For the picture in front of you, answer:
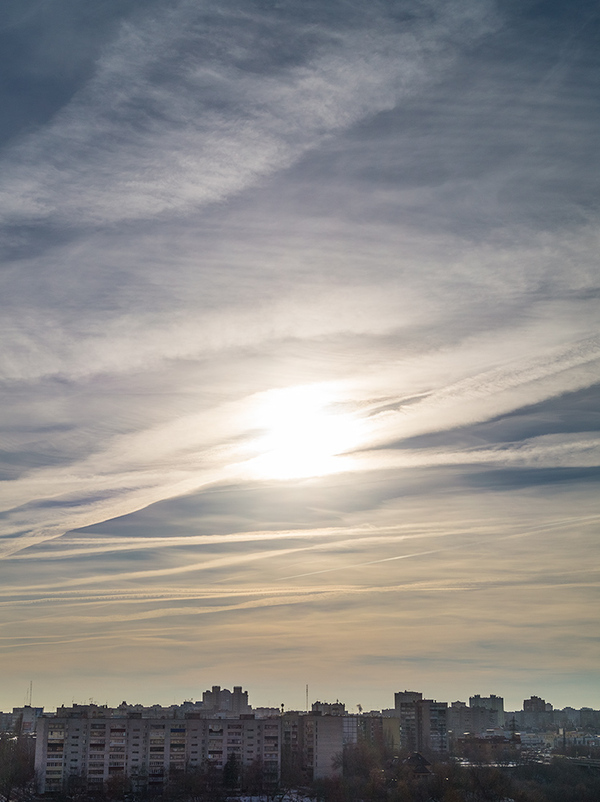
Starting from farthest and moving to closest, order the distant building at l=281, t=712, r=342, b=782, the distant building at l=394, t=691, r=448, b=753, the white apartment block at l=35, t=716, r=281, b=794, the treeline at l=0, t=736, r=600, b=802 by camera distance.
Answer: the distant building at l=394, t=691, r=448, b=753 < the distant building at l=281, t=712, r=342, b=782 < the white apartment block at l=35, t=716, r=281, b=794 < the treeline at l=0, t=736, r=600, b=802

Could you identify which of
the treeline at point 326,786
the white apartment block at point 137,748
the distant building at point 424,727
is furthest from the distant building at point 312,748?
the distant building at point 424,727

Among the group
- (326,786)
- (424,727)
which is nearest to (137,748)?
(326,786)

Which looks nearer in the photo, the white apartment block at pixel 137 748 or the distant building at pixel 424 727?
Answer: the white apartment block at pixel 137 748

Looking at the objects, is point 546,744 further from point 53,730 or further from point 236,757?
point 53,730

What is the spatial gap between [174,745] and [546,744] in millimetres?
122297

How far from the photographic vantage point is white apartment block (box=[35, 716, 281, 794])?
97356 millimetres

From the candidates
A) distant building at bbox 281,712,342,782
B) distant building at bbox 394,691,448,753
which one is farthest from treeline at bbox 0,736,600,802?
distant building at bbox 394,691,448,753

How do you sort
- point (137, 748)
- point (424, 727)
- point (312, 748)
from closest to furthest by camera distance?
point (137, 748), point (312, 748), point (424, 727)

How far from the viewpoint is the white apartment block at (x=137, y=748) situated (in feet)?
319

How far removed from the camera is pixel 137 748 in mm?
99438

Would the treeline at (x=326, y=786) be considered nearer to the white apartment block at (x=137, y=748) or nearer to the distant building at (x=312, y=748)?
the distant building at (x=312, y=748)

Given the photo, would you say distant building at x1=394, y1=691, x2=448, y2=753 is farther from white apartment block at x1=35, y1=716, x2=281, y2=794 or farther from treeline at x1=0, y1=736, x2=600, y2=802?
white apartment block at x1=35, y1=716, x2=281, y2=794

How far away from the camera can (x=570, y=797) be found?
9881cm

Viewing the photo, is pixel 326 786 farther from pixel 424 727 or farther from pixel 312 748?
pixel 424 727
